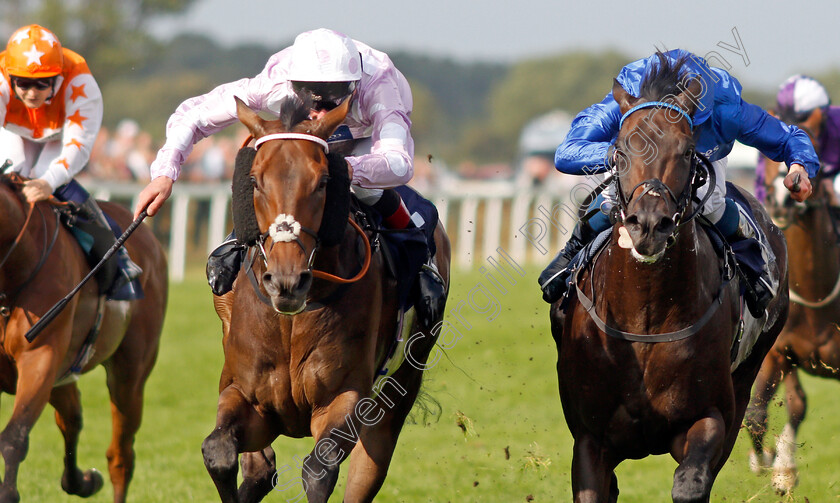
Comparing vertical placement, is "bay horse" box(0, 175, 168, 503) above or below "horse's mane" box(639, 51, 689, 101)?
below

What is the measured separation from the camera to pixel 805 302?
23.6ft

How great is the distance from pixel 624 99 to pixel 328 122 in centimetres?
112

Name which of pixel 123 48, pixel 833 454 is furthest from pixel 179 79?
pixel 833 454

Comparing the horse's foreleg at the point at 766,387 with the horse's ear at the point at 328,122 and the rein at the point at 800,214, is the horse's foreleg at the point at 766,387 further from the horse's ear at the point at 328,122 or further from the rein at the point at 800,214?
the horse's ear at the point at 328,122

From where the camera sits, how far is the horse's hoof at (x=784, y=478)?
6.51 m

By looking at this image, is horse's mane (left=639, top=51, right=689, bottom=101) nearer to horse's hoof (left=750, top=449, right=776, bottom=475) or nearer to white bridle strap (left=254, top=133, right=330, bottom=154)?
white bridle strap (left=254, top=133, right=330, bottom=154)

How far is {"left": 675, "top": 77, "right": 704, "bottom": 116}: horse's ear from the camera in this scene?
4.25 metres

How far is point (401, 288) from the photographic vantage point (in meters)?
4.98

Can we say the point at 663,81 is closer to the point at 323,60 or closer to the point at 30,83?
the point at 323,60

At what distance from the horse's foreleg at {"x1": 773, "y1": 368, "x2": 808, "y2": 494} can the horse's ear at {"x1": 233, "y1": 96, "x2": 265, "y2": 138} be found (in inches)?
152

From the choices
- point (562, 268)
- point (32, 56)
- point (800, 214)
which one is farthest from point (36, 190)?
point (800, 214)

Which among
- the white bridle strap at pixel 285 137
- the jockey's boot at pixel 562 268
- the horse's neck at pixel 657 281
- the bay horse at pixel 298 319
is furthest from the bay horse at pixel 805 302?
the white bridle strap at pixel 285 137

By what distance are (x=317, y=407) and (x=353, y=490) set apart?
40.7 inches

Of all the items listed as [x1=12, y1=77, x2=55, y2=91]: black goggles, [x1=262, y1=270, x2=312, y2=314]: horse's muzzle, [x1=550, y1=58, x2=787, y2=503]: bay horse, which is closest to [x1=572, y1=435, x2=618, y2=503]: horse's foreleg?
[x1=550, y1=58, x2=787, y2=503]: bay horse
